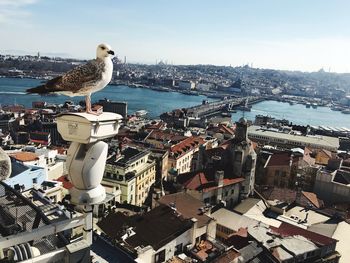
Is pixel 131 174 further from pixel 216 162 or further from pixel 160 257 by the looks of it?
pixel 160 257

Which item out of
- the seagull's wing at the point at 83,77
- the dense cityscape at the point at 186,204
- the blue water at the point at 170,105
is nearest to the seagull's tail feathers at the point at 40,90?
the seagull's wing at the point at 83,77

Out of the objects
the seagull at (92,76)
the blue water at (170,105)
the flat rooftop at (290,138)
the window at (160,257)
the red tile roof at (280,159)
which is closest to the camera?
the seagull at (92,76)

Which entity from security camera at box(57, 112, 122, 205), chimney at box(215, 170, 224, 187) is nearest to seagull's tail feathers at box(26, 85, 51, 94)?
security camera at box(57, 112, 122, 205)

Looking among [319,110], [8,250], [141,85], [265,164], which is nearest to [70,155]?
[8,250]

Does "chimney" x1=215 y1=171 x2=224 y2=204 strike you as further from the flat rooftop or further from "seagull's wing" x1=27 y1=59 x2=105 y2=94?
the flat rooftop

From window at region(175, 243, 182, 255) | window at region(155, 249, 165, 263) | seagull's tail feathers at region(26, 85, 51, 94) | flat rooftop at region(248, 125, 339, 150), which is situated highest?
seagull's tail feathers at region(26, 85, 51, 94)

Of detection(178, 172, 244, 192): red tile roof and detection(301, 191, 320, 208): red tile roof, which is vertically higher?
detection(178, 172, 244, 192): red tile roof

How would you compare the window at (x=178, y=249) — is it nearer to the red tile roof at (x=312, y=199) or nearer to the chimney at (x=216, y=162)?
the chimney at (x=216, y=162)

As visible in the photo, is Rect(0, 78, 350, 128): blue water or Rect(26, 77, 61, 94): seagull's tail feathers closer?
Rect(26, 77, 61, 94): seagull's tail feathers

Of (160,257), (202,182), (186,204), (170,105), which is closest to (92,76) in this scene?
(160,257)
